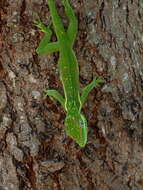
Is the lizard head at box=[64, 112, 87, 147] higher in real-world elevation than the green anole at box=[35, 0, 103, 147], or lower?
lower

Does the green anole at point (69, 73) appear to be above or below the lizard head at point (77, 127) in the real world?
above

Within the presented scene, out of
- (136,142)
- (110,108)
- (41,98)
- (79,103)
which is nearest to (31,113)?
(41,98)

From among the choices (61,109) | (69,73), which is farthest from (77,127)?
(69,73)
